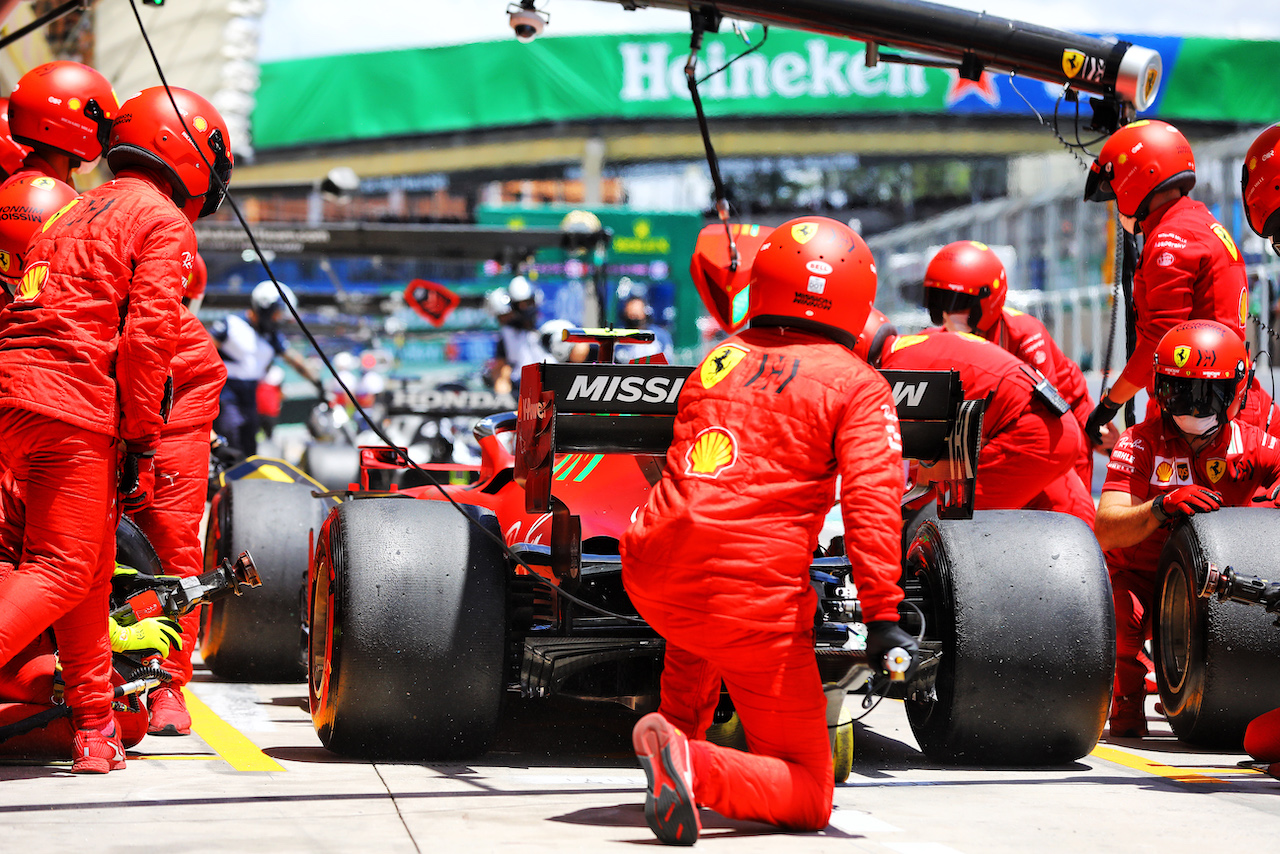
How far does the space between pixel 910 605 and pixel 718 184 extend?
2457 millimetres

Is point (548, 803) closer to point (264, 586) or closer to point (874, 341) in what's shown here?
point (264, 586)

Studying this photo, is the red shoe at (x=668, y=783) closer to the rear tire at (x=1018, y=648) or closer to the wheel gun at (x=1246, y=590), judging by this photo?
the rear tire at (x=1018, y=648)

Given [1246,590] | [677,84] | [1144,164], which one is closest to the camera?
[1246,590]

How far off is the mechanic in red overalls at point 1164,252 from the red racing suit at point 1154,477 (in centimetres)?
69

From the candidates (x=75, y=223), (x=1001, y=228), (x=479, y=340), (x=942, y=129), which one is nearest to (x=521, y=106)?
(x=479, y=340)

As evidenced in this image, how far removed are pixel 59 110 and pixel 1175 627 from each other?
459cm

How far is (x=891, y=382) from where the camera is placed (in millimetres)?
4531

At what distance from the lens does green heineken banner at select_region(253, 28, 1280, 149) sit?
2538 centimetres

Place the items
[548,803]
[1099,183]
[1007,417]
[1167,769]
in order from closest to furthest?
[548,803], [1167,769], [1007,417], [1099,183]

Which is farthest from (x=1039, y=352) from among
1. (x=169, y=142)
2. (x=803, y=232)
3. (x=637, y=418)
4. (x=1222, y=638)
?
(x=169, y=142)

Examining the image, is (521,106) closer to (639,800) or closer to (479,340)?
(479,340)

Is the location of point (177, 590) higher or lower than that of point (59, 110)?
lower

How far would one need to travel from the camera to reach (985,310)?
6.63m

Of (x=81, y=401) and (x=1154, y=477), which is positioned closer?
(x=81, y=401)
